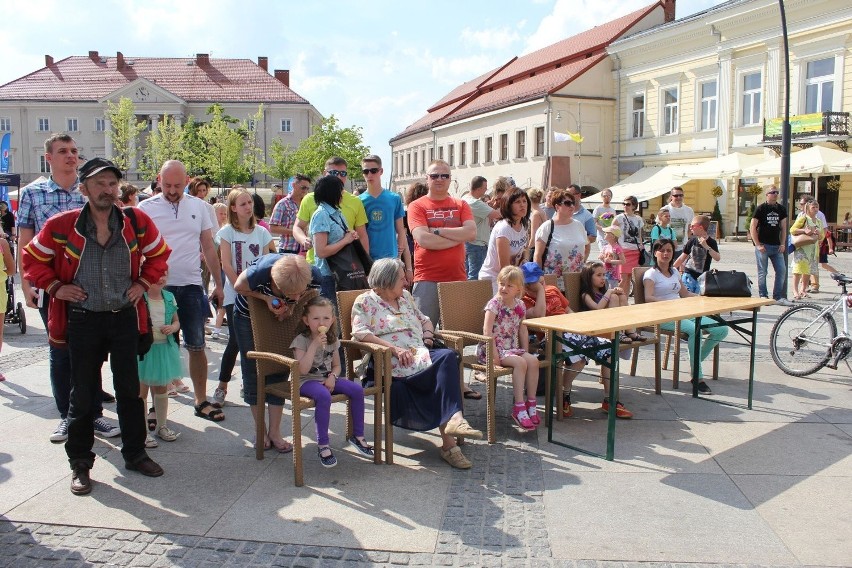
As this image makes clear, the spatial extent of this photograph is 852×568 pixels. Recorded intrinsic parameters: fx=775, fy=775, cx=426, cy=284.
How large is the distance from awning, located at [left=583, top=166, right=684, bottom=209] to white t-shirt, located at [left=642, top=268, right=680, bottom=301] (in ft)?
74.1

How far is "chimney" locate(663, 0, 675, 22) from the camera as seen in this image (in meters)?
41.4

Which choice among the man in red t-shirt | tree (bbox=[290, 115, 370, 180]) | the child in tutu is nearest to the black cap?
the child in tutu

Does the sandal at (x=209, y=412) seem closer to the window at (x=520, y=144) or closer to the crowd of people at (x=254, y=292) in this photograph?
the crowd of people at (x=254, y=292)

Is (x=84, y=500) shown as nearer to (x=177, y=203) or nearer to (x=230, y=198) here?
(x=177, y=203)

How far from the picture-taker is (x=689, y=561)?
3.52 meters

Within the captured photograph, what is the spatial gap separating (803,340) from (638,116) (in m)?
33.2

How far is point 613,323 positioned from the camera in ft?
16.5

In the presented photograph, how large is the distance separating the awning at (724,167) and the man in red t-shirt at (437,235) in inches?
962

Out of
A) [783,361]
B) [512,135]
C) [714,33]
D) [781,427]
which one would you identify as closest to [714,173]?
[714,33]

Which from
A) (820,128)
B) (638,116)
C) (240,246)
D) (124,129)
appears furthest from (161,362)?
(124,129)

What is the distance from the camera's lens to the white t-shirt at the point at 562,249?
24.0ft

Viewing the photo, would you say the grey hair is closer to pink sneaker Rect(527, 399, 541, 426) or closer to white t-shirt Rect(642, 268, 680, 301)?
pink sneaker Rect(527, 399, 541, 426)

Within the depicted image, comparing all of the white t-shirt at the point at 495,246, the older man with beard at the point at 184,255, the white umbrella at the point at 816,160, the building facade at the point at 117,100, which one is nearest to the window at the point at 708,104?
the white umbrella at the point at 816,160

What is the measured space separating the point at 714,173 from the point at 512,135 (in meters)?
17.9
